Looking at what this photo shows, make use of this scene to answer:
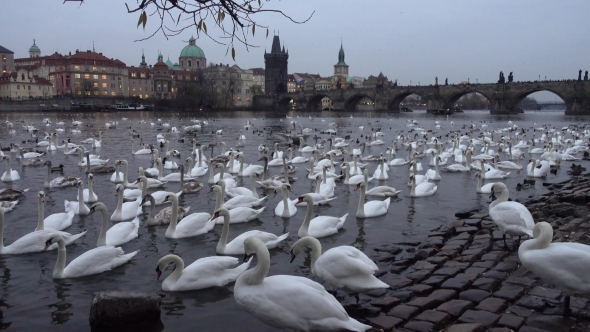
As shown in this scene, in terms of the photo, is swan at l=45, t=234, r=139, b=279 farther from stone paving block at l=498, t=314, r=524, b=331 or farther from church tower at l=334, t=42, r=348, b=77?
church tower at l=334, t=42, r=348, b=77

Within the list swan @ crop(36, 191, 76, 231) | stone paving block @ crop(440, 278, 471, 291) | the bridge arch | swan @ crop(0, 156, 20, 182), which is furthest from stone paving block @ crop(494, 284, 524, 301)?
the bridge arch

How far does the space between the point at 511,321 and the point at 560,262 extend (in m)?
0.85

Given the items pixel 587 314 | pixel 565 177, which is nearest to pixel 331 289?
pixel 587 314

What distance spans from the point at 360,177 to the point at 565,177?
765 cm

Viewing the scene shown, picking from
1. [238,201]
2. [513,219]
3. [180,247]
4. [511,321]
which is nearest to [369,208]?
[238,201]

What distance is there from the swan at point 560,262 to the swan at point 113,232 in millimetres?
6639

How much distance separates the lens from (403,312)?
17.5ft

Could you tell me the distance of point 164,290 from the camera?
6.69 metres

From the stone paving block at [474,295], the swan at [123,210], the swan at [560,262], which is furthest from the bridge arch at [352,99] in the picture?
the swan at [560,262]

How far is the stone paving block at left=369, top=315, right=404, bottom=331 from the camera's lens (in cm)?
503

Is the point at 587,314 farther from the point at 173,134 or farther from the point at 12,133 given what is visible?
the point at 12,133

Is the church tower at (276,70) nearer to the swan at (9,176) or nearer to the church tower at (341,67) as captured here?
the church tower at (341,67)

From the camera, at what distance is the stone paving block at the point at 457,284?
5999 mm

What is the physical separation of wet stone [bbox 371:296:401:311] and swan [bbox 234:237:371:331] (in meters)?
0.97
